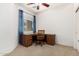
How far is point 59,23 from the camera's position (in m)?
3.38

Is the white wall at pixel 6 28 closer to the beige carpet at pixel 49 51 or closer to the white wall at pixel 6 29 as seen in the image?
the white wall at pixel 6 29

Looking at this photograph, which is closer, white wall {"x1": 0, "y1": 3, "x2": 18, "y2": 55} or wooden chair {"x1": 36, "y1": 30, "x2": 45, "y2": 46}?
white wall {"x1": 0, "y1": 3, "x2": 18, "y2": 55}

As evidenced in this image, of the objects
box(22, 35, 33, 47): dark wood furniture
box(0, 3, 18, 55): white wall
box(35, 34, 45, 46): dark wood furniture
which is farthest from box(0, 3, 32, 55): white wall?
box(35, 34, 45, 46): dark wood furniture

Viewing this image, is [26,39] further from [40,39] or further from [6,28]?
[6,28]

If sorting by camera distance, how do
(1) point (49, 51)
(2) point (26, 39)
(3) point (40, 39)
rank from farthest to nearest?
(2) point (26, 39)
(3) point (40, 39)
(1) point (49, 51)

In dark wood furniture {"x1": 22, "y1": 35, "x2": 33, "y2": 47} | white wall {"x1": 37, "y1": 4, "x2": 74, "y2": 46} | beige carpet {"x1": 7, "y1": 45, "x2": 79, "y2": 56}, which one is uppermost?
white wall {"x1": 37, "y1": 4, "x2": 74, "y2": 46}

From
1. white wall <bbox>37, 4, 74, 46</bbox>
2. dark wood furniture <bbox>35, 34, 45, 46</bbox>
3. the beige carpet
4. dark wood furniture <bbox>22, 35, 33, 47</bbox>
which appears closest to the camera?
the beige carpet

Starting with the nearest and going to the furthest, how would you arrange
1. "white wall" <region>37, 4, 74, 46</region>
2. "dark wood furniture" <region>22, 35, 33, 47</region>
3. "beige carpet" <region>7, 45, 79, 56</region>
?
"beige carpet" <region>7, 45, 79, 56</region>, "white wall" <region>37, 4, 74, 46</region>, "dark wood furniture" <region>22, 35, 33, 47</region>

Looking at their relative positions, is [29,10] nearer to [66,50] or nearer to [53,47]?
[53,47]

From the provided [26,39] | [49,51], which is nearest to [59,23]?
[49,51]

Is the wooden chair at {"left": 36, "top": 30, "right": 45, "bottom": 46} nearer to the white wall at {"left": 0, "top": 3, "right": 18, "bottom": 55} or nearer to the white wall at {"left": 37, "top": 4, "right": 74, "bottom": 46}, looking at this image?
the white wall at {"left": 37, "top": 4, "right": 74, "bottom": 46}

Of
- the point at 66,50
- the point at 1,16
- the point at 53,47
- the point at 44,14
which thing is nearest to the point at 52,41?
the point at 53,47

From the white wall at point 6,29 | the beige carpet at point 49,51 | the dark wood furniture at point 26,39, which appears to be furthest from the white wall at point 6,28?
the dark wood furniture at point 26,39

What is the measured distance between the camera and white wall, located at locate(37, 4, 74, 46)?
3229mm
